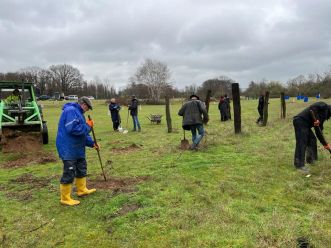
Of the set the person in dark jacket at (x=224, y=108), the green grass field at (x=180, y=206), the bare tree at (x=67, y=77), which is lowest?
the green grass field at (x=180, y=206)

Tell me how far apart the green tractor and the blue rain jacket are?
7.61 metres

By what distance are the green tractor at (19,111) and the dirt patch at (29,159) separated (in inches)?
63.0

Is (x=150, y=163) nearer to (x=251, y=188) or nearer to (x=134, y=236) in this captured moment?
(x=251, y=188)

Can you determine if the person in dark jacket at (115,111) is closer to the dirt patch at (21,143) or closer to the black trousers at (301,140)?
the dirt patch at (21,143)

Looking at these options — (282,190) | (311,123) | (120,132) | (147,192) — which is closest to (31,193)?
(147,192)

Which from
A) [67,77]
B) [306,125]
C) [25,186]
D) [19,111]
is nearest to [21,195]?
[25,186]

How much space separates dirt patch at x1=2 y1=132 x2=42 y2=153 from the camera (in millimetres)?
13148

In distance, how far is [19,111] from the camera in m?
14.2

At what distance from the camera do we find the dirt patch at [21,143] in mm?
13148

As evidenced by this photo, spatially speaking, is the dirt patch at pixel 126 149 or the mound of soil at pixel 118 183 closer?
the mound of soil at pixel 118 183

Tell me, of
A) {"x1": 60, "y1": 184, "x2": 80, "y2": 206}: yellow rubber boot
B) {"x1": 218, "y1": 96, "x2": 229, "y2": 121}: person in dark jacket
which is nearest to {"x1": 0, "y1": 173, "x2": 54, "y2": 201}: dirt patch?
{"x1": 60, "y1": 184, "x2": 80, "y2": 206}: yellow rubber boot

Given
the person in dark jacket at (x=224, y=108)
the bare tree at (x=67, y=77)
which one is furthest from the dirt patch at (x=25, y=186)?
the bare tree at (x=67, y=77)

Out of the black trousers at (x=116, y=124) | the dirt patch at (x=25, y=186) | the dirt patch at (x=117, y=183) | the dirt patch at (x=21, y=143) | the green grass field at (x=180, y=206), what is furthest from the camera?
the black trousers at (x=116, y=124)

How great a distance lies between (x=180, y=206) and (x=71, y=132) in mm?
2314
